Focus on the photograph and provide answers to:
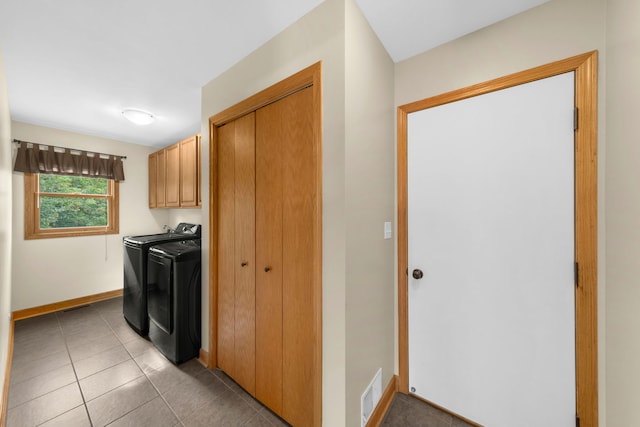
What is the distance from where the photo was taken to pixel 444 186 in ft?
5.08

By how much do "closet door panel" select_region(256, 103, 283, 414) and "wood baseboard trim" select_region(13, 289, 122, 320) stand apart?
3.31m

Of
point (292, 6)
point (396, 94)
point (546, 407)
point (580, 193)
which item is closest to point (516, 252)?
point (580, 193)

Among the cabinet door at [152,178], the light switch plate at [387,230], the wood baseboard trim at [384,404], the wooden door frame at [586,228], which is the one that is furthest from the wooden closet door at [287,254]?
the cabinet door at [152,178]

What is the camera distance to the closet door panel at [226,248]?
1.84m

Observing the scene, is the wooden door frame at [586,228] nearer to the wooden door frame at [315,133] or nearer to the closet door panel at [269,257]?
the wooden door frame at [315,133]

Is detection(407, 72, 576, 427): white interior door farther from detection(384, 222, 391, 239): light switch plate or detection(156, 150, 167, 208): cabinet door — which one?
detection(156, 150, 167, 208): cabinet door

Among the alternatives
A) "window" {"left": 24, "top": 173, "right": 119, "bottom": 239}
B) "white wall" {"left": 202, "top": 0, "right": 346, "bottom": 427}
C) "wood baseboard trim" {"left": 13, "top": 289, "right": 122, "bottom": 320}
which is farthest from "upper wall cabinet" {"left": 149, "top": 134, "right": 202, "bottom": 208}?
"white wall" {"left": 202, "top": 0, "right": 346, "bottom": 427}

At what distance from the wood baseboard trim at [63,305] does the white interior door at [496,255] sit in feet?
13.9

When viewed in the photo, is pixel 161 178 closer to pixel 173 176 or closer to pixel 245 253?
pixel 173 176

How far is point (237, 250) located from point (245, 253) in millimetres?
115

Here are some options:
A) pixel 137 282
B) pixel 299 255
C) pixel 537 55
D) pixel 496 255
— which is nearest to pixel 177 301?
pixel 137 282

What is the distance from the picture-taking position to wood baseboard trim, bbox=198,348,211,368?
2.03 metres

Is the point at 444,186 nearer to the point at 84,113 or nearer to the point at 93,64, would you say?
the point at 93,64

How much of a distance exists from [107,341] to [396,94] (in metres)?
3.56
